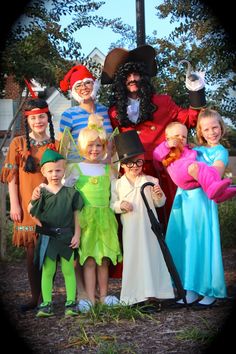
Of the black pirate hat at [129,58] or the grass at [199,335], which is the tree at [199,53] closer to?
the black pirate hat at [129,58]

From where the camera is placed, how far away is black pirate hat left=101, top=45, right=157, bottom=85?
4.49 meters

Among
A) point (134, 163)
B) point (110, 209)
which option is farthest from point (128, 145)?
point (110, 209)

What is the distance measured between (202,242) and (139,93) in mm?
1257

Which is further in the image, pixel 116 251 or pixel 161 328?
pixel 116 251

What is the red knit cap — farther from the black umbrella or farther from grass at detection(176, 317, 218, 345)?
grass at detection(176, 317, 218, 345)

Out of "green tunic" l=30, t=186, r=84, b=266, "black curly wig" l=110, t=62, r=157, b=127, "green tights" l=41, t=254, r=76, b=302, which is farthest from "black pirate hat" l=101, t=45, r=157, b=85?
"green tights" l=41, t=254, r=76, b=302

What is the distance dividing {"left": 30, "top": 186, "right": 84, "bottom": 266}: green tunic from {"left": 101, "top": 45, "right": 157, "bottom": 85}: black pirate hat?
121 centimetres

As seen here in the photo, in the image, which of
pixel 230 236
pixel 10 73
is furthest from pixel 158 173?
pixel 230 236

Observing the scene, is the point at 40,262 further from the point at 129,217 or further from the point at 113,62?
the point at 113,62

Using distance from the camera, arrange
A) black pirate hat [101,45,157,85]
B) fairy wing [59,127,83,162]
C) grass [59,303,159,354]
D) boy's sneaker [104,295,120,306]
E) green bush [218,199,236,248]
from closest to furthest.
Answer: grass [59,303,159,354] < boy's sneaker [104,295,120,306] < fairy wing [59,127,83,162] < black pirate hat [101,45,157,85] < green bush [218,199,236,248]

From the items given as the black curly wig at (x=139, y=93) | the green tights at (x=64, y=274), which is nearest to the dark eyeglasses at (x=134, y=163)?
the black curly wig at (x=139, y=93)

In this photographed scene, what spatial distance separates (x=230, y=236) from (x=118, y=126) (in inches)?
128

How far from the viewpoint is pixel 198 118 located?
4.13 m

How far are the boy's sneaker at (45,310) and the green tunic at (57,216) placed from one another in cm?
32
